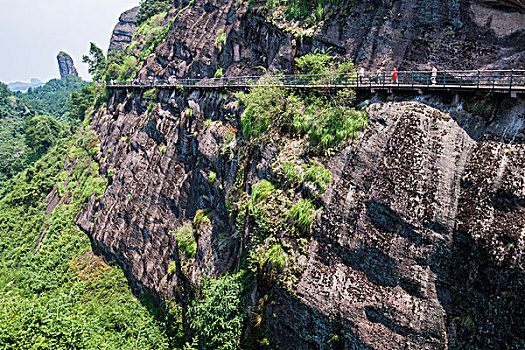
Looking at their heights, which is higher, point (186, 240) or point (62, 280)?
point (186, 240)

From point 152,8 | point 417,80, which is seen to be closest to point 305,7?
point 417,80

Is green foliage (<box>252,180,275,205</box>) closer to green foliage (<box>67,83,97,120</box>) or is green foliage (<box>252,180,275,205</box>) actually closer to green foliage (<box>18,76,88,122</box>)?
green foliage (<box>67,83,97,120</box>)

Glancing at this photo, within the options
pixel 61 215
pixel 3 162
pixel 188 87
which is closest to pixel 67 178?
pixel 61 215

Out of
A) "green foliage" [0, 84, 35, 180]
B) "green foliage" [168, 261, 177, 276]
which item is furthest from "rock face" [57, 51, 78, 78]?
"green foliage" [168, 261, 177, 276]

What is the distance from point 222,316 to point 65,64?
8682 inches

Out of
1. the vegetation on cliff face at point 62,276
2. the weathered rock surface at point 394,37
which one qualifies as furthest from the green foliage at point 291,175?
the vegetation on cliff face at point 62,276

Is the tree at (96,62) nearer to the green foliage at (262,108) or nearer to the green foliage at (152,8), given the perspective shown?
the green foliage at (152,8)

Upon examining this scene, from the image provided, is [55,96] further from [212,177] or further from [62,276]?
[212,177]

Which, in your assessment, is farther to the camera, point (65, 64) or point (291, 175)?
point (65, 64)

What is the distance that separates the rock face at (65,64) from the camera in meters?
193

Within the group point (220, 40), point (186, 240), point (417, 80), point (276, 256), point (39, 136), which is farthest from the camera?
point (39, 136)

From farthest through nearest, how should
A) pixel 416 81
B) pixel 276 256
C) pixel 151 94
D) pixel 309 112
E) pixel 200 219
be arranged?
pixel 151 94 → pixel 200 219 → pixel 309 112 → pixel 416 81 → pixel 276 256

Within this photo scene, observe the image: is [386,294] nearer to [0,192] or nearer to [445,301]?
[445,301]

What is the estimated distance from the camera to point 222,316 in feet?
55.0
